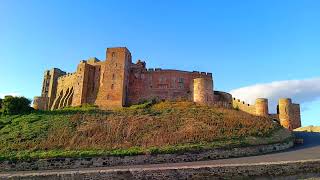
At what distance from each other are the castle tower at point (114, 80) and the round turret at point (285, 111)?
22195mm

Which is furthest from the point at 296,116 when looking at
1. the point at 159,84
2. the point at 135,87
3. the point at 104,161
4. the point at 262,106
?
the point at 104,161

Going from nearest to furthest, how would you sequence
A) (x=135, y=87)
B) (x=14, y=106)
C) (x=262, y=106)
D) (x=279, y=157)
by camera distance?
(x=279, y=157) → (x=14, y=106) → (x=135, y=87) → (x=262, y=106)

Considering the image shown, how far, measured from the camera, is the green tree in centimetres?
4244

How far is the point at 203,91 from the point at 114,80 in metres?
11.0

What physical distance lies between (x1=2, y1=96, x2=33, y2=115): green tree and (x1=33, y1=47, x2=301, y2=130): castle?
7021 millimetres

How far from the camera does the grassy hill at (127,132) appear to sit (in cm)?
2827

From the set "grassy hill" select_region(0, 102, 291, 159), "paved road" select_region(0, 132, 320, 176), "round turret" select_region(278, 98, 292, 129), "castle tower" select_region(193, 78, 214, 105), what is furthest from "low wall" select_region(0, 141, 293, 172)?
"round turret" select_region(278, 98, 292, 129)

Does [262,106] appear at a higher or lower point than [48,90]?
lower

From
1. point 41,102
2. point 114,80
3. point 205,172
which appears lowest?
point 205,172

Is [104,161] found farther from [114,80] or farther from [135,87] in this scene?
[135,87]

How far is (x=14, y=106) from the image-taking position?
42531mm

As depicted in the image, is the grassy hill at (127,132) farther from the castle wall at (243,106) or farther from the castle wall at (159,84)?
the castle wall at (243,106)

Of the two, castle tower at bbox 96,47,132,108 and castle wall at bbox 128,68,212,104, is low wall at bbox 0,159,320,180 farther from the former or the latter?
castle wall at bbox 128,68,212,104

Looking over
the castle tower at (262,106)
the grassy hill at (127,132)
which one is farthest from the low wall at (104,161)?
the castle tower at (262,106)
